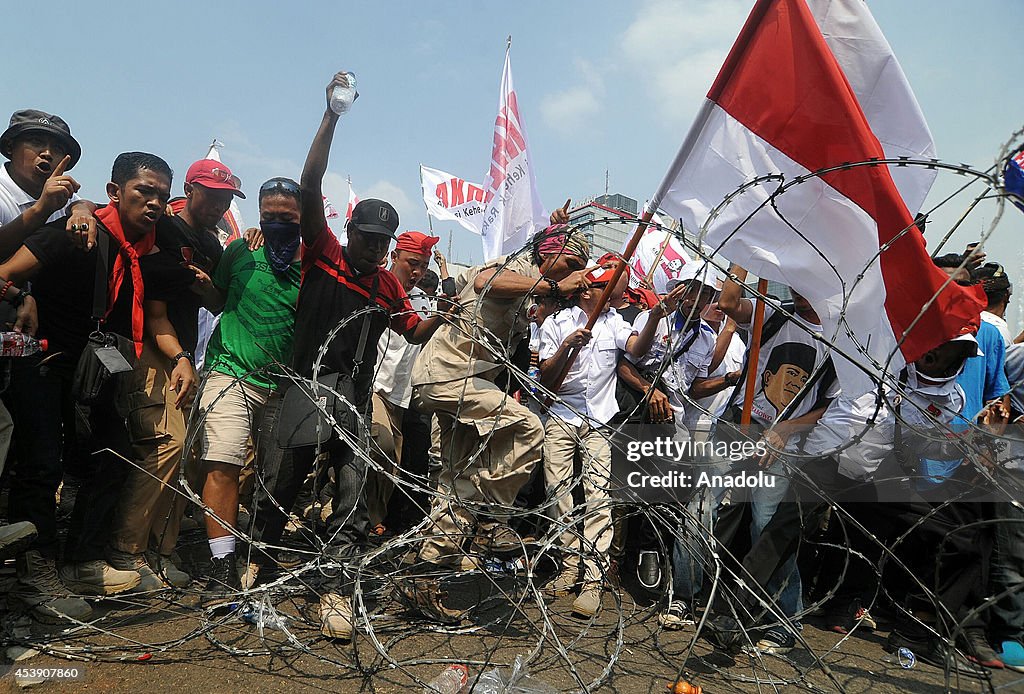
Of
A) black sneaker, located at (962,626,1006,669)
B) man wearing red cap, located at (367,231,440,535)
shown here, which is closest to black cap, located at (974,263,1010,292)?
black sneaker, located at (962,626,1006,669)

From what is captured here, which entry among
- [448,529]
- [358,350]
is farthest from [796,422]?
[358,350]

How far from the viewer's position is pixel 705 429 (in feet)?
14.6

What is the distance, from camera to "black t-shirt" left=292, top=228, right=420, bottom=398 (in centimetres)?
383

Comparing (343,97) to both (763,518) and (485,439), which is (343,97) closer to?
(485,439)

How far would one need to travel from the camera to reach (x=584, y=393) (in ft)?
15.9

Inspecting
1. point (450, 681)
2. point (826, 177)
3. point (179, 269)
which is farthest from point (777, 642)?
point (179, 269)

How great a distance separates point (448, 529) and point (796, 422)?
2317mm

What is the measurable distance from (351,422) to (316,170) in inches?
59.8

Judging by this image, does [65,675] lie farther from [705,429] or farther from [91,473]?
[705,429]

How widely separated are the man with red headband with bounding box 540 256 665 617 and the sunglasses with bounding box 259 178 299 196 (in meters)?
2.02

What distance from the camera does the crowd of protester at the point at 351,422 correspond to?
3391 mm

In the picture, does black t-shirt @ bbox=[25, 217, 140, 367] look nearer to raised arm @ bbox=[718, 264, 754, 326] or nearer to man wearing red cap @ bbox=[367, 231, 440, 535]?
man wearing red cap @ bbox=[367, 231, 440, 535]

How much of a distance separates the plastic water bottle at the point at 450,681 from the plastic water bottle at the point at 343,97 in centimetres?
313

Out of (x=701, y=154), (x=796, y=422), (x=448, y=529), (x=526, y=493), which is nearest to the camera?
(x=701, y=154)
